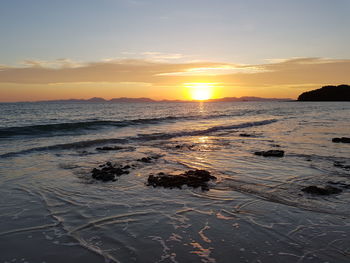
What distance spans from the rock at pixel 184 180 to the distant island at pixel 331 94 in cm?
16460

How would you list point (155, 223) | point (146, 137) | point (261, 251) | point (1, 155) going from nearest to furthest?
point (261, 251) → point (155, 223) → point (1, 155) → point (146, 137)

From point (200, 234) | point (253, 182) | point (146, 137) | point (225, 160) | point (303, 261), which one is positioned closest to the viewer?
point (303, 261)

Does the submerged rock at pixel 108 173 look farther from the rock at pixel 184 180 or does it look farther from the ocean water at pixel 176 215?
the rock at pixel 184 180

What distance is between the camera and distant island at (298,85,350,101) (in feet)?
489

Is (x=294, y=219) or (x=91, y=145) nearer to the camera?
(x=294, y=219)

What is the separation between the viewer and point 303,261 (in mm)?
4172

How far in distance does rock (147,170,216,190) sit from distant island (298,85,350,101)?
540 ft

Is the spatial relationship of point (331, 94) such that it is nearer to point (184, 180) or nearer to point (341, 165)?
point (341, 165)

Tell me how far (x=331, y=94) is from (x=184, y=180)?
174 m

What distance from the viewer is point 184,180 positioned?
8633 millimetres

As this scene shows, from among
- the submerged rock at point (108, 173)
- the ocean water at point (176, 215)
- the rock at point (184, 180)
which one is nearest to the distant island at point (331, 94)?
the ocean water at point (176, 215)

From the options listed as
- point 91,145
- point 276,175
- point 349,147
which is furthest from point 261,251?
point 91,145

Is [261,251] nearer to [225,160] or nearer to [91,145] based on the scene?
[225,160]

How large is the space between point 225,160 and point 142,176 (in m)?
4.24
